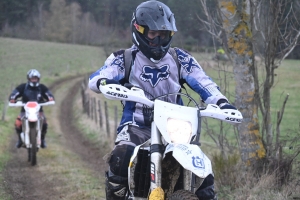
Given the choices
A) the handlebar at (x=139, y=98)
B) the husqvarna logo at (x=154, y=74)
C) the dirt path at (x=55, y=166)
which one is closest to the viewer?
the handlebar at (x=139, y=98)

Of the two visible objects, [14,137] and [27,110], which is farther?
[14,137]

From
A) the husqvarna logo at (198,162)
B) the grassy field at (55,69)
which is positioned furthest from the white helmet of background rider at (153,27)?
the grassy field at (55,69)

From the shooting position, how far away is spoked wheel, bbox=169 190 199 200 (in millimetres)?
3915

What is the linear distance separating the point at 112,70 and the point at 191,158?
57.3 inches

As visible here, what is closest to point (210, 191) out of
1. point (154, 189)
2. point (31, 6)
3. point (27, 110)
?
point (154, 189)

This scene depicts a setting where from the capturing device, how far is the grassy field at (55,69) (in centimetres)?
1361

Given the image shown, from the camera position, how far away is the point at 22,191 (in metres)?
8.52

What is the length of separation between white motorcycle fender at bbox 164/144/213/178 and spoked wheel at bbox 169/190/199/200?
185 mm

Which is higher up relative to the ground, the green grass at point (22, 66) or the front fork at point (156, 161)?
the front fork at point (156, 161)

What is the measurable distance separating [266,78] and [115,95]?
4150 millimetres

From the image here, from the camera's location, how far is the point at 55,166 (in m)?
11.4

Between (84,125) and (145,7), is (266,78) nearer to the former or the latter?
(145,7)

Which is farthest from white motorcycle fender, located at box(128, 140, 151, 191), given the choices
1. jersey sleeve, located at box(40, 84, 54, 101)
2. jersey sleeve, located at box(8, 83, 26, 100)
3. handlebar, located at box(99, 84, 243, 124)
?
jersey sleeve, located at box(40, 84, 54, 101)

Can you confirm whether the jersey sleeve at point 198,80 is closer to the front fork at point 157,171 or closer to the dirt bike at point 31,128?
the front fork at point 157,171
